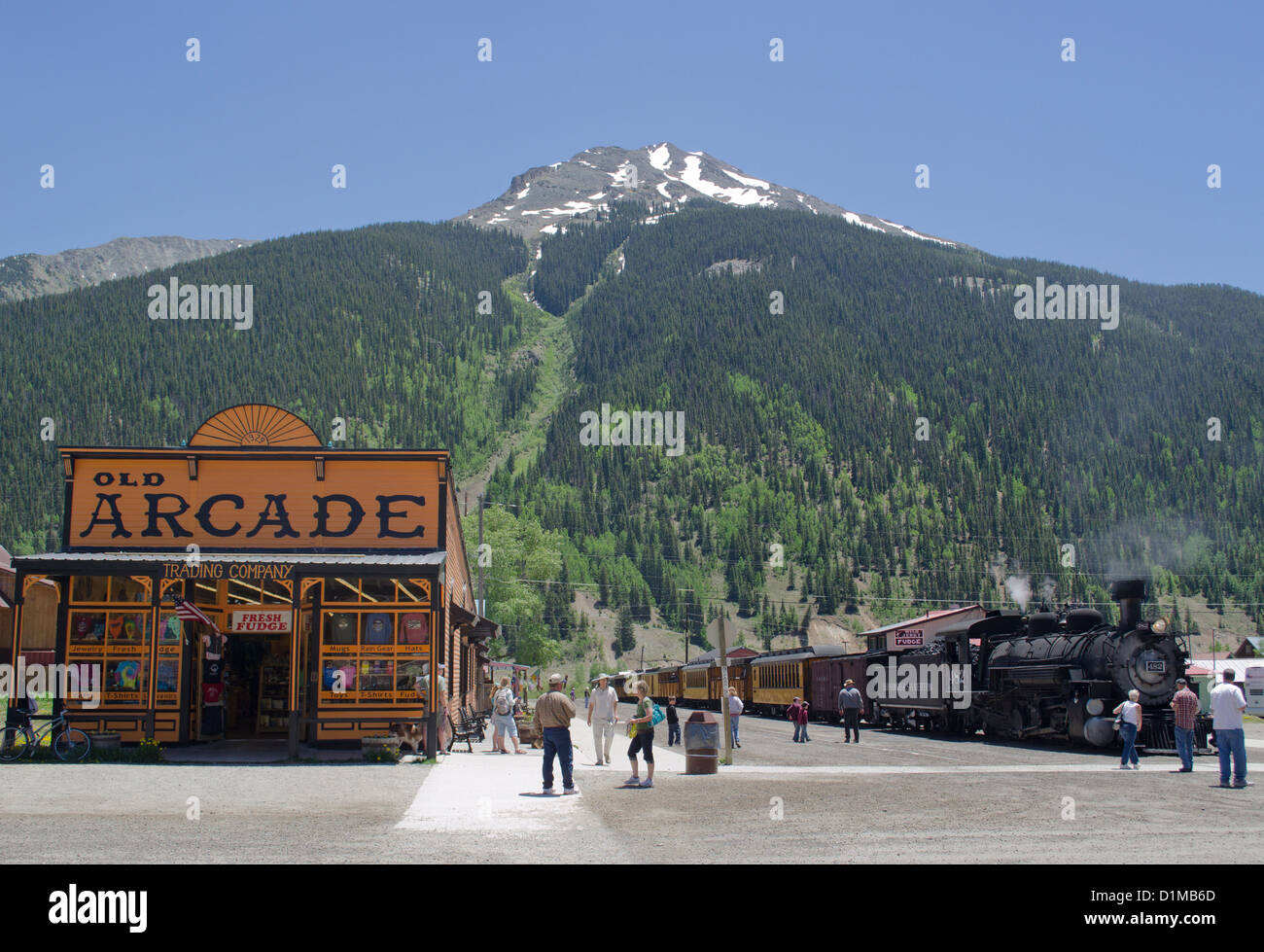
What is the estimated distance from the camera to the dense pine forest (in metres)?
134

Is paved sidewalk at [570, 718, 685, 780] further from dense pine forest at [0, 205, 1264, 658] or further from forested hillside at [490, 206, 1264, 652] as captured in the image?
forested hillside at [490, 206, 1264, 652]

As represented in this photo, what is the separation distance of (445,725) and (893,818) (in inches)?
511

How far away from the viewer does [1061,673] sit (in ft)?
81.3

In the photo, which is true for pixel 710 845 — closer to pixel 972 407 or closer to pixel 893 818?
pixel 893 818

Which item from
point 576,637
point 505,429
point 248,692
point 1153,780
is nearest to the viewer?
point 1153,780

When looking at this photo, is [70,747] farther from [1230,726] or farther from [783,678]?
[783,678]

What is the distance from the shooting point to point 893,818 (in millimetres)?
11977

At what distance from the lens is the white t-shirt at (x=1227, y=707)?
51.2 feet

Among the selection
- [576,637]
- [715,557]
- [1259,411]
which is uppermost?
[1259,411]

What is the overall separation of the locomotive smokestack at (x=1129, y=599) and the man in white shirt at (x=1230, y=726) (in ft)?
27.4

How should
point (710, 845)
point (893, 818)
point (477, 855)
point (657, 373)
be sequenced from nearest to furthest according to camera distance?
point (477, 855) < point (710, 845) < point (893, 818) < point (657, 373)

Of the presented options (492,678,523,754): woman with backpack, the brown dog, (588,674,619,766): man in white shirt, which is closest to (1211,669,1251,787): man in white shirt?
(588,674,619,766): man in white shirt

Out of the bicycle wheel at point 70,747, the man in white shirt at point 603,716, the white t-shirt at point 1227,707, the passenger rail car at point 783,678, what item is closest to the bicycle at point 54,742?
the bicycle wheel at point 70,747
